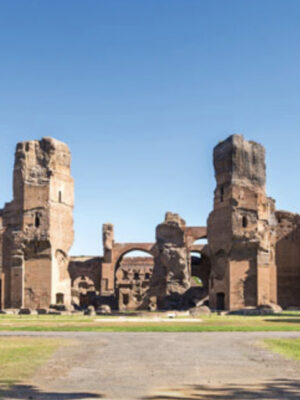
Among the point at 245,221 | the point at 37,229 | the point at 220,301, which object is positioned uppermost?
the point at 245,221

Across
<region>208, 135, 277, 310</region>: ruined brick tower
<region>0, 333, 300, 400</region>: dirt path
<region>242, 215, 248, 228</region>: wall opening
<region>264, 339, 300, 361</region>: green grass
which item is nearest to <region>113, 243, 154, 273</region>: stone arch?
<region>208, 135, 277, 310</region>: ruined brick tower

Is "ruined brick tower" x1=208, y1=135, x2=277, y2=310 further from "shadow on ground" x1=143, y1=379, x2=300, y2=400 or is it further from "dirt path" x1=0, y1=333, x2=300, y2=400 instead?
"shadow on ground" x1=143, y1=379, x2=300, y2=400

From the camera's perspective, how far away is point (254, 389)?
21.9ft

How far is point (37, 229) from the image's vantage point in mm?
36125

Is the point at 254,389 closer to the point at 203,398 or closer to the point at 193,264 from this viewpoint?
the point at 203,398

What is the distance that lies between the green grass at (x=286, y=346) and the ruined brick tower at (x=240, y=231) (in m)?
21.8

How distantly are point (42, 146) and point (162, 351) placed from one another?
92.6ft

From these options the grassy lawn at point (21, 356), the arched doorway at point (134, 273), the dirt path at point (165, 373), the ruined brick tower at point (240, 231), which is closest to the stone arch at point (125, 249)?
the arched doorway at point (134, 273)

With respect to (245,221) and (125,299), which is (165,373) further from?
(125,299)

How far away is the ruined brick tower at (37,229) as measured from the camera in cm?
3581

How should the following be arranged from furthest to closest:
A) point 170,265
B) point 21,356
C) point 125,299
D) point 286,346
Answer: point 125,299
point 170,265
point 286,346
point 21,356

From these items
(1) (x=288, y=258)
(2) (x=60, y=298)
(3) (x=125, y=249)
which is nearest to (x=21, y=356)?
(2) (x=60, y=298)

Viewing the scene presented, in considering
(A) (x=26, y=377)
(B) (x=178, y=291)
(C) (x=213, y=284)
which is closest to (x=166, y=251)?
(B) (x=178, y=291)

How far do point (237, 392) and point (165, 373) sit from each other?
1775mm
